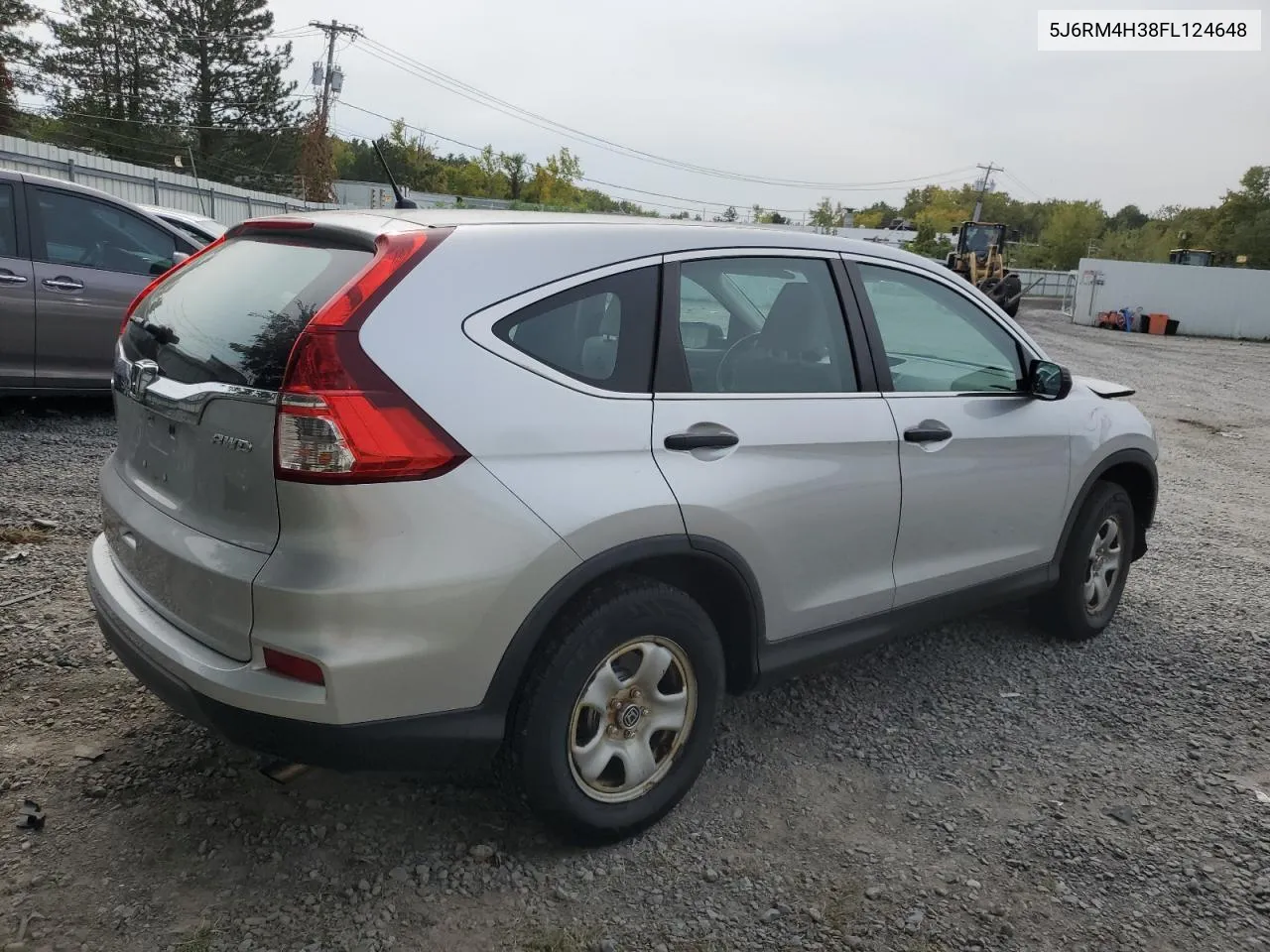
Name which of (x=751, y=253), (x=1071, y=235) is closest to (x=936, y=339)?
(x=751, y=253)

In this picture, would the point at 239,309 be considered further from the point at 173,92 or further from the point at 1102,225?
the point at 1102,225

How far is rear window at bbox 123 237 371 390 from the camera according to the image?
2.36 metres

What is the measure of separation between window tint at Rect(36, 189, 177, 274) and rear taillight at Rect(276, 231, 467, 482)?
17.2 ft

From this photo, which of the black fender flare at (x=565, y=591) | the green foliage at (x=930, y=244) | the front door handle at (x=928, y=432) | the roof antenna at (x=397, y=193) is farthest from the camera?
the green foliage at (x=930, y=244)

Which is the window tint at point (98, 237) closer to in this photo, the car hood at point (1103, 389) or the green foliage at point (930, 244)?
the car hood at point (1103, 389)

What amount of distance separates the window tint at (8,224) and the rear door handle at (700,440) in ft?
19.1

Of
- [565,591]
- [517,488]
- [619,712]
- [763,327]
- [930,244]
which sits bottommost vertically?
[619,712]

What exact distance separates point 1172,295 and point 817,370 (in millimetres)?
36876

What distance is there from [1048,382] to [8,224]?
639cm

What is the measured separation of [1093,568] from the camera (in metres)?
4.50

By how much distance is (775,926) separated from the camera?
256 centimetres

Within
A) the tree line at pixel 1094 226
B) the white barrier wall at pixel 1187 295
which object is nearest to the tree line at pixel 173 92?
the white barrier wall at pixel 1187 295

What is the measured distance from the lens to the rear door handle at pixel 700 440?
8.78 feet

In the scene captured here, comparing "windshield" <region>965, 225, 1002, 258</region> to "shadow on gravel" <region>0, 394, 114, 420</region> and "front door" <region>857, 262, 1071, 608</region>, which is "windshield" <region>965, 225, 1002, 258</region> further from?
"front door" <region>857, 262, 1071, 608</region>
